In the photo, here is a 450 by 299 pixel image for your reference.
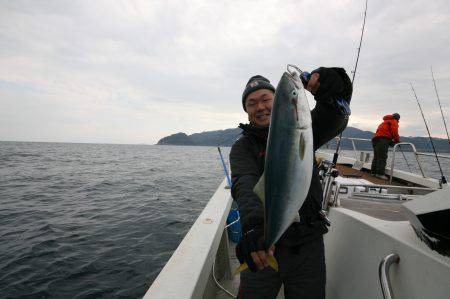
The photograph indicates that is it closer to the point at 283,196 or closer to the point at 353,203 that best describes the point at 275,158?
the point at 283,196

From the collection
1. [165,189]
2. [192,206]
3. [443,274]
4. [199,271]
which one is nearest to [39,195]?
[165,189]

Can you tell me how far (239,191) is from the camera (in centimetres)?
214

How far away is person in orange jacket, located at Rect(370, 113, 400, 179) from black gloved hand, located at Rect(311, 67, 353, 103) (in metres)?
7.98

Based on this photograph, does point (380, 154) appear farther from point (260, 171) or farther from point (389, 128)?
point (260, 171)

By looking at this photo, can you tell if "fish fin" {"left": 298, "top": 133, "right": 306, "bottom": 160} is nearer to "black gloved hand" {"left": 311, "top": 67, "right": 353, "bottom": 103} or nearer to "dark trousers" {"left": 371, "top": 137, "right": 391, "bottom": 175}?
"black gloved hand" {"left": 311, "top": 67, "right": 353, "bottom": 103}

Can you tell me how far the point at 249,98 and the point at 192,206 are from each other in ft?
33.9

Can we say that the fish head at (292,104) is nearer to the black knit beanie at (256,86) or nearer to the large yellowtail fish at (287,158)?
the large yellowtail fish at (287,158)

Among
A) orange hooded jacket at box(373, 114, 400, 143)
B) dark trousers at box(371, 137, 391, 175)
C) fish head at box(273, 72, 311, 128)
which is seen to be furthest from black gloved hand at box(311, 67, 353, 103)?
orange hooded jacket at box(373, 114, 400, 143)

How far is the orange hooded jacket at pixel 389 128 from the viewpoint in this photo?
8914 mm

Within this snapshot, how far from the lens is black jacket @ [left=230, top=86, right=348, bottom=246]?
2057 millimetres

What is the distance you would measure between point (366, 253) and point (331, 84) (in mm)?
1368

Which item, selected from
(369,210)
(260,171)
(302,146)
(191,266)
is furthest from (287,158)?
(369,210)

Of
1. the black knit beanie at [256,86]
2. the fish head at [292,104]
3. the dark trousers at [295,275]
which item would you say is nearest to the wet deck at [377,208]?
the dark trousers at [295,275]

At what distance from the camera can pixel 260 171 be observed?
91.9 inches
